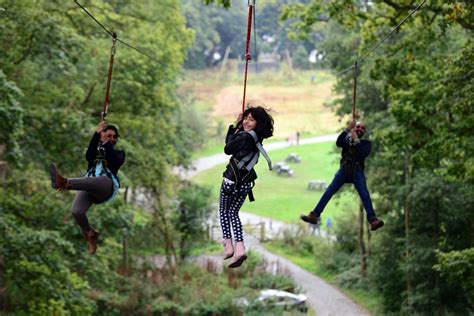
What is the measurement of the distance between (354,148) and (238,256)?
2.11 metres

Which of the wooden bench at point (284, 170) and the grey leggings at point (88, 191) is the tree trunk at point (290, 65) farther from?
the grey leggings at point (88, 191)

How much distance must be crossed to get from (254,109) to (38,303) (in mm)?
10048

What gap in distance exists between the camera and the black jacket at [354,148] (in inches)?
312

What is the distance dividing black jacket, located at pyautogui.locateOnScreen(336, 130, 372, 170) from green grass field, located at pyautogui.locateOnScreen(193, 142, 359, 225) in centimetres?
3015

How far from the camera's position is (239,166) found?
6.83 m

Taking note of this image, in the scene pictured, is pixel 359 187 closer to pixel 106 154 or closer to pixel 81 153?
pixel 106 154

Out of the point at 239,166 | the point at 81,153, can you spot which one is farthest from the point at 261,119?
the point at 81,153

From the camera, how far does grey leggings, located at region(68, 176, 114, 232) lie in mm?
7055

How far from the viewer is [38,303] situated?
594 inches

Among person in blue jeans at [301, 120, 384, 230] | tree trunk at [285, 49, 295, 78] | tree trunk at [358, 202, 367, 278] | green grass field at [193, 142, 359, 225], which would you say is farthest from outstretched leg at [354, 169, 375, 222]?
tree trunk at [285, 49, 295, 78]

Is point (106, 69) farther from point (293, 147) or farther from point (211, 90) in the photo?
point (211, 90)

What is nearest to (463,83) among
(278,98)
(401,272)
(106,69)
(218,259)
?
(401,272)

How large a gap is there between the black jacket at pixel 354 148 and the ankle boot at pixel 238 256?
192 centimetres

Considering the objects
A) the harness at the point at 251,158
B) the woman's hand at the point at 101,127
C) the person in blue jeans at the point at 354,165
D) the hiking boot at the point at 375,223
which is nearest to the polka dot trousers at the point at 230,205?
the harness at the point at 251,158
